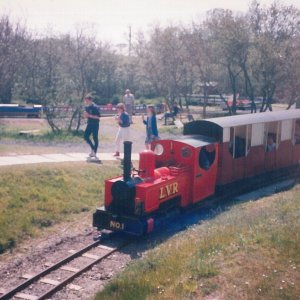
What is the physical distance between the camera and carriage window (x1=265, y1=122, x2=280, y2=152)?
52.1ft

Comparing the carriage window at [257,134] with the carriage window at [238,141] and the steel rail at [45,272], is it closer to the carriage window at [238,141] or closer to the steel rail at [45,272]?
the carriage window at [238,141]

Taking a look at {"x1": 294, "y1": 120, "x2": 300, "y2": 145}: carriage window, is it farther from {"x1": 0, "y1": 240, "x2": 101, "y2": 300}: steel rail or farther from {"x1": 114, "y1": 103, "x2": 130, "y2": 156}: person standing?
{"x1": 0, "y1": 240, "x2": 101, "y2": 300}: steel rail

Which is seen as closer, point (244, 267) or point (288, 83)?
point (244, 267)

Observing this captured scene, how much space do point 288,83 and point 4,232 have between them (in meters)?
22.3

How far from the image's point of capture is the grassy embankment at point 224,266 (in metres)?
7.19

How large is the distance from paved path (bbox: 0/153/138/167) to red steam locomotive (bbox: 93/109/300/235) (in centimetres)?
444

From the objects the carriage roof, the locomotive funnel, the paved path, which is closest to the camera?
the locomotive funnel

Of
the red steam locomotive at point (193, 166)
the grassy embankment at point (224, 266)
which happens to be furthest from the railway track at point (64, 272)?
the grassy embankment at point (224, 266)

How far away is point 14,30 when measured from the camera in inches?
1181

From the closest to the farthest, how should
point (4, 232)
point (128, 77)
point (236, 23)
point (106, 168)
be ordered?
point (4, 232)
point (106, 168)
point (236, 23)
point (128, 77)

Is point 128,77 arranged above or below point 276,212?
above

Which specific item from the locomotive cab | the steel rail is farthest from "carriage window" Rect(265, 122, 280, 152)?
the steel rail

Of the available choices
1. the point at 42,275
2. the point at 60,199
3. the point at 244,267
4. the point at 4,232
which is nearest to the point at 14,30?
the point at 60,199

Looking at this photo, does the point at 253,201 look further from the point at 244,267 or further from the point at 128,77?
the point at 128,77
